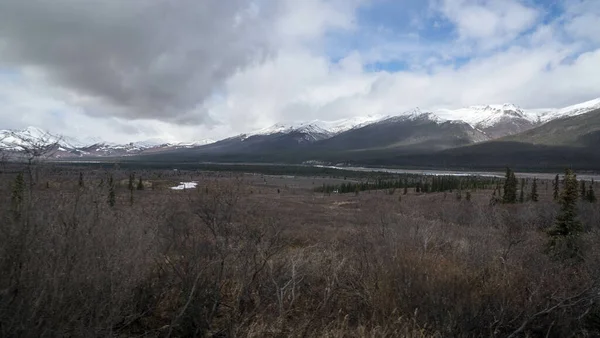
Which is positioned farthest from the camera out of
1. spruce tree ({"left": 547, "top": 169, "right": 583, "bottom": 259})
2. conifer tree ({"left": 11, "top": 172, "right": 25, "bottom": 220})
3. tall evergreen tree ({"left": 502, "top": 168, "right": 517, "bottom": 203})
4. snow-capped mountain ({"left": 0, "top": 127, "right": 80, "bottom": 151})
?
tall evergreen tree ({"left": 502, "top": 168, "right": 517, "bottom": 203})

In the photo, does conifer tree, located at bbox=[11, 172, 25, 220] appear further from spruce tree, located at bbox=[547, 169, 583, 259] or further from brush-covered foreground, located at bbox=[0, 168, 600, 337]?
spruce tree, located at bbox=[547, 169, 583, 259]

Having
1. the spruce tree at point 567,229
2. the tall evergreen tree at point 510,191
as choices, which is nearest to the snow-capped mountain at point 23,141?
the spruce tree at point 567,229

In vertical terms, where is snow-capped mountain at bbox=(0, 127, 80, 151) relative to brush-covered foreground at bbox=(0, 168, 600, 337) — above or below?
above

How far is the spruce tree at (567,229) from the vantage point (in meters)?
14.7

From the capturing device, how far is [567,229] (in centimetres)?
2016

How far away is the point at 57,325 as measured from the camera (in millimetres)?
3609

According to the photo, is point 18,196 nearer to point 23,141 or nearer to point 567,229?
point 23,141

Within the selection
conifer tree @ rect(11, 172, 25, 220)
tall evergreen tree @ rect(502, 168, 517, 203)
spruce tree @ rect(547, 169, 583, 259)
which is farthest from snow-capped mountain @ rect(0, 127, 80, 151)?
tall evergreen tree @ rect(502, 168, 517, 203)

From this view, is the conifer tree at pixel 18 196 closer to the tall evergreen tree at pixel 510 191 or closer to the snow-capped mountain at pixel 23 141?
the snow-capped mountain at pixel 23 141

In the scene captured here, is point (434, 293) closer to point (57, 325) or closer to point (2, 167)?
point (57, 325)

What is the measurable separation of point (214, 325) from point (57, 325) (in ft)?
7.95

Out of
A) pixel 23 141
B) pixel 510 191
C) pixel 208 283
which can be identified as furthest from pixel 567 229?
pixel 510 191

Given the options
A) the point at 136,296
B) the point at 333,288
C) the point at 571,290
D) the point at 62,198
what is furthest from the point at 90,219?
the point at 571,290

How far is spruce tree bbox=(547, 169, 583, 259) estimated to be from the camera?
48.1 ft
